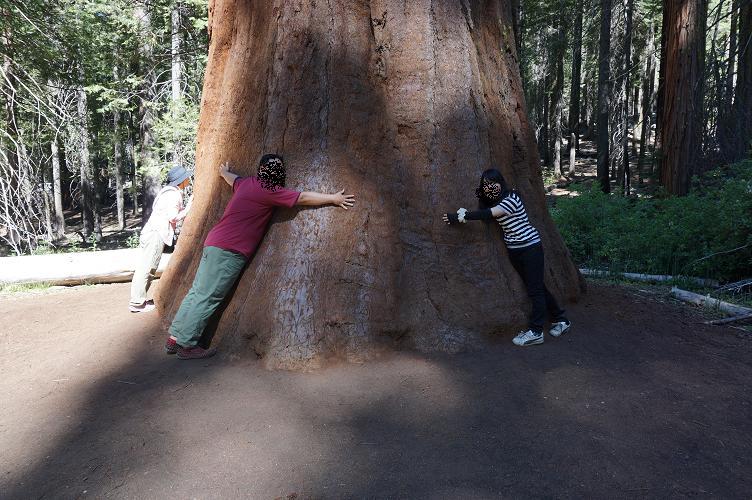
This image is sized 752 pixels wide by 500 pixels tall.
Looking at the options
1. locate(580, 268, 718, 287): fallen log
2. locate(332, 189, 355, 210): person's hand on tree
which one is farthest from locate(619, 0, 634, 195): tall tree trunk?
locate(332, 189, 355, 210): person's hand on tree

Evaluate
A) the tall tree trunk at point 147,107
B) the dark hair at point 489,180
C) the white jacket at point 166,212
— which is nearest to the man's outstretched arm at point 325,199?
the dark hair at point 489,180

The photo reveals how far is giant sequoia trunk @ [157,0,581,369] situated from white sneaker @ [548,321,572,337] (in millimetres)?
329

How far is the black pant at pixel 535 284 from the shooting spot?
4543 mm

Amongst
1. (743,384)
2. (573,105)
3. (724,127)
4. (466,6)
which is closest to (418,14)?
(466,6)

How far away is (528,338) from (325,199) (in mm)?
2090

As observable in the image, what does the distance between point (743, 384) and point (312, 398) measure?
3.36 meters

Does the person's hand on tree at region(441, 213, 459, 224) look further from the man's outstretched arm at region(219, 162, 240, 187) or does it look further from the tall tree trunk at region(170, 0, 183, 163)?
the tall tree trunk at region(170, 0, 183, 163)

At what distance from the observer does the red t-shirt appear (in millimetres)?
4316

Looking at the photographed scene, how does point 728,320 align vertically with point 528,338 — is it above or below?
below

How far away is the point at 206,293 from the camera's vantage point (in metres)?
4.32

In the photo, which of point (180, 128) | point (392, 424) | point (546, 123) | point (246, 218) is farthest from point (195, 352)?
point (546, 123)

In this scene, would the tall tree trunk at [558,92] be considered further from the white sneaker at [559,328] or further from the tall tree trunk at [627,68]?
the white sneaker at [559,328]

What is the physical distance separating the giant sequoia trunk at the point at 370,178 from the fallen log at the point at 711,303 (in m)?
3.10

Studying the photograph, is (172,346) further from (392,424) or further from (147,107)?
(147,107)
